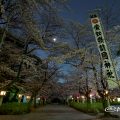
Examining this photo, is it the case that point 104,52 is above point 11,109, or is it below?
above

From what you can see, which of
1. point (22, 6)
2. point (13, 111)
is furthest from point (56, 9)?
point (13, 111)

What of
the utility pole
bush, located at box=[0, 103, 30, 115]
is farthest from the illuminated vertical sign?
bush, located at box=[0, 103, 30, 115]

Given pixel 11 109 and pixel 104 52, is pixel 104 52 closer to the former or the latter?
pixel 104 52

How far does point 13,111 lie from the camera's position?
30406 mm

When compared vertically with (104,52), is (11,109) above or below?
below

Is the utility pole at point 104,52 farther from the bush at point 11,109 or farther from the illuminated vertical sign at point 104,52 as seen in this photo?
the bush at point 11,109

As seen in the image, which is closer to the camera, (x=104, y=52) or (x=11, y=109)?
(x=104, y=52)

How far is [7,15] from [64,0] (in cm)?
281

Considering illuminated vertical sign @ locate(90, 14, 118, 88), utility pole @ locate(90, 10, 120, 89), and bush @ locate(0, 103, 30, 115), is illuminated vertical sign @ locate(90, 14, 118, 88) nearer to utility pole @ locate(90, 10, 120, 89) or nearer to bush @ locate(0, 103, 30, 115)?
utility pole @ locate(90, 10, 120, 89)

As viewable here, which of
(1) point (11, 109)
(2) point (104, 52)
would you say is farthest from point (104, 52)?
(1) point (11, 109)

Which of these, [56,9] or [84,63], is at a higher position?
[84,63]

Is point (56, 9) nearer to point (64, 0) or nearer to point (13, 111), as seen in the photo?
point (64, 0)

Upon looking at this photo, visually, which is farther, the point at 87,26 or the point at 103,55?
the point at 87,26

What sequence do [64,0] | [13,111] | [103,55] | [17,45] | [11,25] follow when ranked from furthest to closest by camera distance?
[13,111], [17,45], [103,55], [11,25], [64,0]
